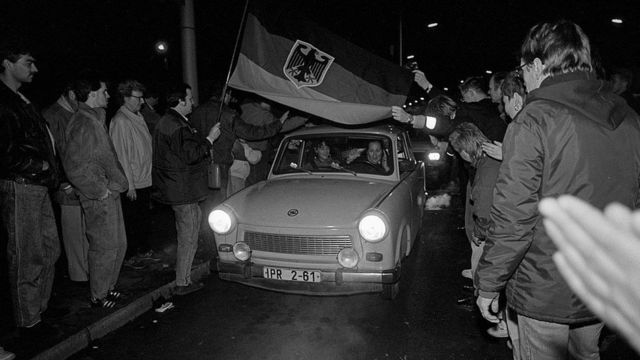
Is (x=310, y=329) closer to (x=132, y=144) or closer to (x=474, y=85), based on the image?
(x=132, y=144)

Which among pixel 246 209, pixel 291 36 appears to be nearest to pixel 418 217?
pixel 246 209

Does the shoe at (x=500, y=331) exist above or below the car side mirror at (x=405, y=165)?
below

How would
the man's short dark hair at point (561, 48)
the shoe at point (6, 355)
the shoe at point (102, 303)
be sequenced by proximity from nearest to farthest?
the man's short dark hair at point (561, 48) → the shoe at point (6, 355) → the shoe at point (102, 303)

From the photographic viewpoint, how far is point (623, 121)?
1.80 m

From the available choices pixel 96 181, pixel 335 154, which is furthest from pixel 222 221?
pixel 335 154

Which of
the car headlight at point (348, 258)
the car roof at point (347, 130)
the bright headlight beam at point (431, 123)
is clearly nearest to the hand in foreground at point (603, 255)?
the car headlight at point (348, 258)

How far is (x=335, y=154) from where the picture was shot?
5.62 metres

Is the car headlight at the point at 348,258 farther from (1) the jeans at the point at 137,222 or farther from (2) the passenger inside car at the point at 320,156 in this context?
(1) the jeans at the point at 137,222

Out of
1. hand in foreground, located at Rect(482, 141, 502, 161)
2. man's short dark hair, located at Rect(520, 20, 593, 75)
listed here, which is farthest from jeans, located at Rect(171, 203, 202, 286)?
man's short dark hair, located at Rect(520, 20, 593, 75)

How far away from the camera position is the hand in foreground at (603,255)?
69 centimetres

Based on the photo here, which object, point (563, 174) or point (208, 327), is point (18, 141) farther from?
point (563, 174)

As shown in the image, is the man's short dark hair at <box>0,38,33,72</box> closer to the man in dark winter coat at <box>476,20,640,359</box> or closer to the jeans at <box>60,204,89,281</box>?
the jeans at <box>60,204,89,281</box>

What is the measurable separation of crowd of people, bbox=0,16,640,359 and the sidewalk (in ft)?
0.43

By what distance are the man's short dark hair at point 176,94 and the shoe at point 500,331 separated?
3.67 m
